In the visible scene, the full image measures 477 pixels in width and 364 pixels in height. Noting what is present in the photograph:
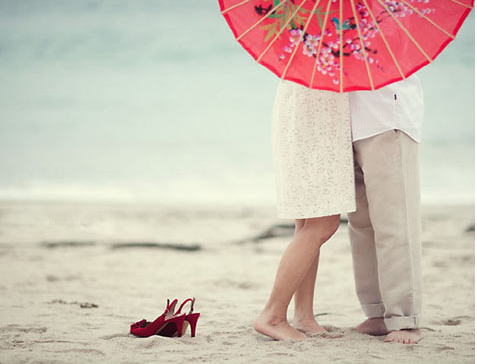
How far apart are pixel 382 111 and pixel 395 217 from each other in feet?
1.36

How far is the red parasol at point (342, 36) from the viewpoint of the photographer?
7.20ft

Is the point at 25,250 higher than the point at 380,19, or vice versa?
the point at 380,19

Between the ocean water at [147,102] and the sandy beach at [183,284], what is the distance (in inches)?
168

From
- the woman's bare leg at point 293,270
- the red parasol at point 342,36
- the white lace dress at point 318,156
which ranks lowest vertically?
the woman's bare leg at point 293,270

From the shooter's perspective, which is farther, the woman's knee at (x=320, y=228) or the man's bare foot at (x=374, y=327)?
the man's bare foot at (x=374, y=327)

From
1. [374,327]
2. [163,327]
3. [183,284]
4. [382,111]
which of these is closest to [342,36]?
[382,111]

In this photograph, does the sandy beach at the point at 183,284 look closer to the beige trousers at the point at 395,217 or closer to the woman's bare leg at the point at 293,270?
the woman's bare leg at the point at 293,270

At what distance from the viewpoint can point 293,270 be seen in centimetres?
241

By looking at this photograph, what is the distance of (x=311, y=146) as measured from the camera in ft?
7.85

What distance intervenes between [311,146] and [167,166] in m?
11.2

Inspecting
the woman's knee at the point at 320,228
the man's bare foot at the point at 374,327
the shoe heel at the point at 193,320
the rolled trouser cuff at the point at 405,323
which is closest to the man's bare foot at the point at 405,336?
the rolled trouser cuff at the point at 405,323

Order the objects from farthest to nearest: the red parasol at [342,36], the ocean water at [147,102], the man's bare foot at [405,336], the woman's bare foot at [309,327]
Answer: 1. the ocean water at [147,102]
2. the woman's bare foot at [309,327]
3. the man's bare foot at [405,336]
4. the red parasol at [342,36]

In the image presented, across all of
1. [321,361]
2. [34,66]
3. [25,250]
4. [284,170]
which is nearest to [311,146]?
[284,170]

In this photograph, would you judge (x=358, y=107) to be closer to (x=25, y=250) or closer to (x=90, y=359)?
(x=90, y=359)
